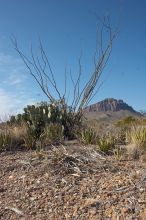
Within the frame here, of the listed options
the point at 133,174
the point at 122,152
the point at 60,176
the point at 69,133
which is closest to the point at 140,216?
the point at 133,174

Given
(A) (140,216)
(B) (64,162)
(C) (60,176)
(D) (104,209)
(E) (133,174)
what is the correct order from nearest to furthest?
(A) (140,216) < (D) (104,209) < (E) (133,174) < (C) (60,176) < (B) (64,162)

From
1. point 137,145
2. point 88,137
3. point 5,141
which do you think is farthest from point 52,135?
point 137,145

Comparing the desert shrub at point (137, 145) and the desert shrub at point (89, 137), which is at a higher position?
the desert shrub at point (89, 137)

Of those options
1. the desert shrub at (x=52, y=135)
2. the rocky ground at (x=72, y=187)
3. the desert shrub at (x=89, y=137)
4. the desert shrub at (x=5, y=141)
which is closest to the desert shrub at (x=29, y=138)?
the desert shrub at (x=52, y=135)

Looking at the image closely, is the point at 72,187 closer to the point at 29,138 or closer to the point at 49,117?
the point at 29,138

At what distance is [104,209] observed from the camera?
6.02 metres

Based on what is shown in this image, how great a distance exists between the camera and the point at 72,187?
693 cm

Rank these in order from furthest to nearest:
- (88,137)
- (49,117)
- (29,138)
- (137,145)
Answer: (49,117) < (29,138) < (88,137) < (137,145)

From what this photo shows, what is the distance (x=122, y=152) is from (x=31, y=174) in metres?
2.23

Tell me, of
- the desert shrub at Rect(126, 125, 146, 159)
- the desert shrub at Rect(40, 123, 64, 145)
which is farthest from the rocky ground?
the desert shrub at Rect(40, 123, 64, 145)

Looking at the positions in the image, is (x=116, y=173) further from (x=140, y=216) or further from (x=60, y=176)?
(x=140, y=216)

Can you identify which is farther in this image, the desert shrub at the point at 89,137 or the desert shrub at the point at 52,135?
the desert shrub at the point at 52,135

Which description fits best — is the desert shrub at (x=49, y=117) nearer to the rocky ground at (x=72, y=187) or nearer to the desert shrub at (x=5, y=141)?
the desert shrub at (x=5, y=141)

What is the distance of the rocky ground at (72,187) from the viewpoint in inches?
238
